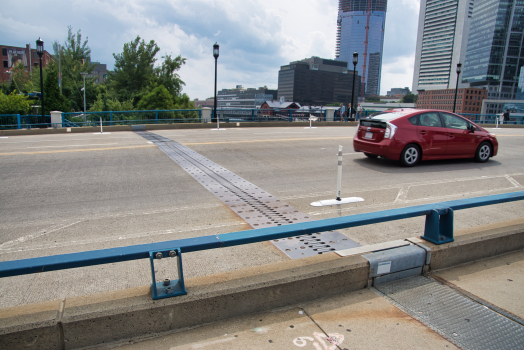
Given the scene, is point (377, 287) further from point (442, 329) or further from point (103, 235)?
point (103, 235)

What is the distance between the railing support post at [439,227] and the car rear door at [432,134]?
6.91 metres

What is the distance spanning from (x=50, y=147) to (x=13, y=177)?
4905 millimetres

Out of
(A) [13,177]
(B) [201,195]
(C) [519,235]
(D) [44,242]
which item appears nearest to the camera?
(C) [519,235]

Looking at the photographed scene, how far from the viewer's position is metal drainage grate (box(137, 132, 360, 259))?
491cm

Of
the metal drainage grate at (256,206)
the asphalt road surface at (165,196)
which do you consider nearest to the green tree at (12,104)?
the asphalt road surface at (165,196)

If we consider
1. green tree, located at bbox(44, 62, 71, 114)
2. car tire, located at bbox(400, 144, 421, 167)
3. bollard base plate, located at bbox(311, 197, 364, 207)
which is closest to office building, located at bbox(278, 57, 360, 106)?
green tree, located at bbox(44, 62, 71, 114)

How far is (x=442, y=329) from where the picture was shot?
10.1ft

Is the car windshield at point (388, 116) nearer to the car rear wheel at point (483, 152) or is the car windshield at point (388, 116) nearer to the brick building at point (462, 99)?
the car rear wheel at point (483, 152)

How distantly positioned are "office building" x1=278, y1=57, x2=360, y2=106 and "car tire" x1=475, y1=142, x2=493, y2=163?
176 meters

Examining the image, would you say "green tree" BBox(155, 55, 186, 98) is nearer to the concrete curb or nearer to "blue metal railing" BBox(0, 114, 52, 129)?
"blue metal railing" BBox(0, 114, 52, 129)

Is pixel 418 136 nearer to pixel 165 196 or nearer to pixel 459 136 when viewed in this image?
pixel 459 136

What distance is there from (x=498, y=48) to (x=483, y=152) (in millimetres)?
203008

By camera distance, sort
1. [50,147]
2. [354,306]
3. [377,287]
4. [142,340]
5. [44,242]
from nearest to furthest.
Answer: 1. [142,340]
2. [354,306]
3. [377,287]
4. [44,242]
5. [50,147]

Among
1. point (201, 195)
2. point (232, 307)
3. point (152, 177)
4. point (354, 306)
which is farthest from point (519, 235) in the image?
point (152, 177)
